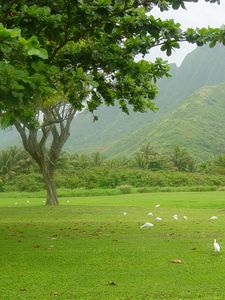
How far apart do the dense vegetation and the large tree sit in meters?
29.4

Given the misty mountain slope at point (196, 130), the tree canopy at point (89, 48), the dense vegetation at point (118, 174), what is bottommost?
the dense vegetation at point (118, 174)

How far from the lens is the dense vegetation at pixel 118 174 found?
154 ft

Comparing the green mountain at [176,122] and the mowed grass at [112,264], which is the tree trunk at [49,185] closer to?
the mowed grass at [112,264]

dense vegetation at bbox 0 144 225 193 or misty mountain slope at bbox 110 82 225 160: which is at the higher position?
misty mountain slope at bbox 110 82 225 160

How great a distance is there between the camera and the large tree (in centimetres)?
655

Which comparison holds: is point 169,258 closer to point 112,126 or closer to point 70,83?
point 70,83

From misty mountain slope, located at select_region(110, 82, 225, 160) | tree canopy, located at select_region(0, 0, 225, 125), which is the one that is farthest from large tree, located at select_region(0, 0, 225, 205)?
misty mountain slope, located at select_region(110, 82, 225, 160)

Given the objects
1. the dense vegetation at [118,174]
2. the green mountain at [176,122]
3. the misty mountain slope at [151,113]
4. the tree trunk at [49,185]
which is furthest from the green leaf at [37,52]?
the misty mountain slope at [151,113]

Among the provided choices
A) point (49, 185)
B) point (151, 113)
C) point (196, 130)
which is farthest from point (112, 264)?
point (151, 113)

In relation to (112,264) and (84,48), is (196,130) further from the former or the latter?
(112,264)

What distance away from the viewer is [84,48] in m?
10.7

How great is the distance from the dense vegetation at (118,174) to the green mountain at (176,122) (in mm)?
28788

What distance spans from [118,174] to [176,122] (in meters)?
59.9

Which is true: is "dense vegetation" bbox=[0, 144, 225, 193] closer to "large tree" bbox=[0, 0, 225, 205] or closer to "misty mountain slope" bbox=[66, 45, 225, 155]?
"large tree" bbox=[0, 0, 225, 205]
